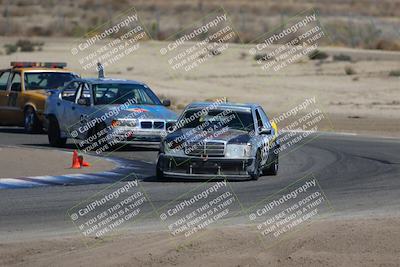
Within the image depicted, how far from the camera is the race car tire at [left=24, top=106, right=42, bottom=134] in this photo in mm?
27828

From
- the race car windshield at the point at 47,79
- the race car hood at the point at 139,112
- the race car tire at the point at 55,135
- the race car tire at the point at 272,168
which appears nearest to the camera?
the race car tire at the point at 272,168

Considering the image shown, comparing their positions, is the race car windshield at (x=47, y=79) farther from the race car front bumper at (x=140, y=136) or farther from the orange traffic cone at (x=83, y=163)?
the orange traffic cone at (x=83, y=163)

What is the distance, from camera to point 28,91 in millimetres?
28141

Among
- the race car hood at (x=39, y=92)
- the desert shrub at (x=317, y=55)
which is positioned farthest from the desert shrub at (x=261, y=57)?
the race car hood at (x=39, y=92)

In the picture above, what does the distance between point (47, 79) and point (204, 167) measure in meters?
11.7

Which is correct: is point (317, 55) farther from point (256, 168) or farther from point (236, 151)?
point (236, 151)

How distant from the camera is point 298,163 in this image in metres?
22.1

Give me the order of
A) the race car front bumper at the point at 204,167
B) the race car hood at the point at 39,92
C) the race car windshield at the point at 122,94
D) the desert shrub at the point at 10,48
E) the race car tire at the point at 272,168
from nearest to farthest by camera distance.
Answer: the race car front bumper at the point at 204,167 < the race car tire at the point at 272,168 < the race car windshield at the point at 122,94 < the race car hood at the point at 39,92 < the desert shrub at the point at 10,48

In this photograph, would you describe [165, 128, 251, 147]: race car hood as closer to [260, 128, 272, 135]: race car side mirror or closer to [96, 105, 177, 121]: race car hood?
[260, 128, 272, 135]: race car side mirror

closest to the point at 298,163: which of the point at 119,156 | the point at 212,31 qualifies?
the point at 119,156


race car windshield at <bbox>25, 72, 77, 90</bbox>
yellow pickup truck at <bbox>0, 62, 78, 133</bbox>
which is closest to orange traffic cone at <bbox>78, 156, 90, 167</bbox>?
yellow pickup truck at <bbox>0, 62, 78, 133</bbox>

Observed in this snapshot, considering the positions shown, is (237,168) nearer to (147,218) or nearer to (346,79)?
(147,218)

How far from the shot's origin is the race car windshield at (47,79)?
93.7ft

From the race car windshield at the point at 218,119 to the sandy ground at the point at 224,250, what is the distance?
578cm
